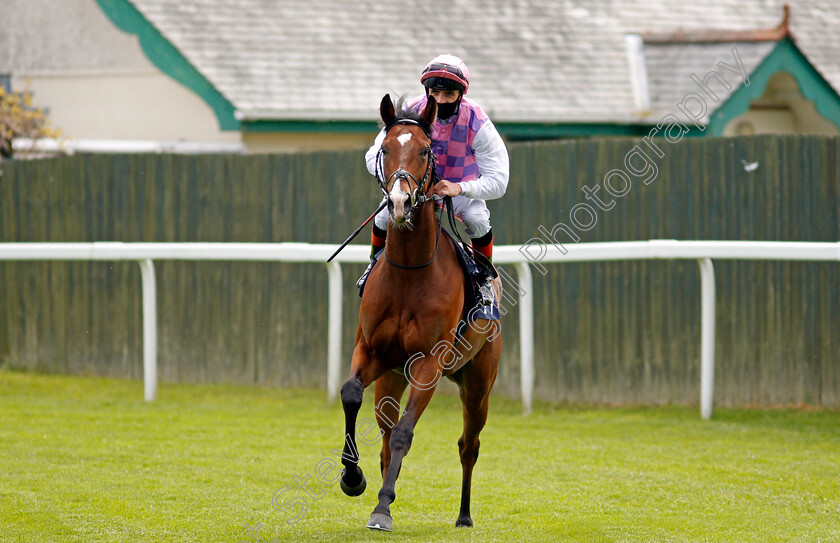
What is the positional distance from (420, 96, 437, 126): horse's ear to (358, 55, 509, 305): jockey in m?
0.21

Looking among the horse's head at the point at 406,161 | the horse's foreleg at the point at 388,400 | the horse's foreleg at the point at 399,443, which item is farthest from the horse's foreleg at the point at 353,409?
the horse's head at the point at 406,161

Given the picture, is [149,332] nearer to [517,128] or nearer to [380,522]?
[380,522]

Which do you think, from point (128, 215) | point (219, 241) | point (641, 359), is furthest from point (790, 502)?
point (128, 215)

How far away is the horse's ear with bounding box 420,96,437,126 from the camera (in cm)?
519

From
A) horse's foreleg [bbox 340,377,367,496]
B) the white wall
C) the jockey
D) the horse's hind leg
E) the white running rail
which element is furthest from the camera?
the white wall

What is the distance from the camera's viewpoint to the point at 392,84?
43.7ft

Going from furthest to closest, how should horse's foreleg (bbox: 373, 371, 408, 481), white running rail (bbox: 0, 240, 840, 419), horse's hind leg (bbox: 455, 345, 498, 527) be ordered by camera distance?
1. white running rail (bbox: 0, 240, 840, 419)
2. horse's hind leg (bbox: 455, 345, 498, 527)
3. horse's foreleg (bbox: 373, 371, 408, 481)

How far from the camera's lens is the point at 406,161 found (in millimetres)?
4934

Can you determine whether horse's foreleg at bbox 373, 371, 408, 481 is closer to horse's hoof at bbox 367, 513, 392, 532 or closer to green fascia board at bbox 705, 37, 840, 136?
horse's hoof at bbox 367, 513, 392, 532

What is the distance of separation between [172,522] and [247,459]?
65.0 inches

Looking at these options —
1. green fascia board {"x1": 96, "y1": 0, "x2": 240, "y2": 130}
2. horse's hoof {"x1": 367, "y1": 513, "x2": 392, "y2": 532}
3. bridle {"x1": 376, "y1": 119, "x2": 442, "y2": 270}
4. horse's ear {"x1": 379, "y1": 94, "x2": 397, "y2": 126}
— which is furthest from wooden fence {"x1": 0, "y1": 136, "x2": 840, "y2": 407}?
horse's hoof {"x1": 367, "y1": 513, "x2": 392, "y2": 532}

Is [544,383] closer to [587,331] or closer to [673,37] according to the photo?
[587,331]

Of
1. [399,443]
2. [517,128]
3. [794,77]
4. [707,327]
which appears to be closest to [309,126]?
[517,128]

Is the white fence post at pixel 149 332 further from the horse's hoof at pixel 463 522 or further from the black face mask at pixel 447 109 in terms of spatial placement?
the horse's hoof at pixel 463 522
